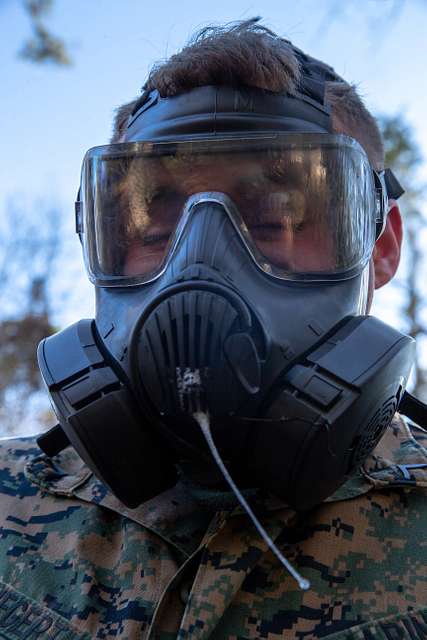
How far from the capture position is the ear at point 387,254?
7.30 ft

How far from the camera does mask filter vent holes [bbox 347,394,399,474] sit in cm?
159

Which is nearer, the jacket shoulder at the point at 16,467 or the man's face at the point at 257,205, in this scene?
the man's face at the point at 257,205

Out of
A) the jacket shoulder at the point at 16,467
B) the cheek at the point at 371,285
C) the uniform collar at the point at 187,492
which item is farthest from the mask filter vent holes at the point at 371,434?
the jacket shoulder at the point at 16,467

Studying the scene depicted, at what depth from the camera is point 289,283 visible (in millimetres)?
1694

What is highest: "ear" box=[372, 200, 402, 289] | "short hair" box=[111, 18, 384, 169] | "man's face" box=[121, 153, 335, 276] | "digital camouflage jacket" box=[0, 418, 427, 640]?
"short hair" box=[111, 18, 384, 169]

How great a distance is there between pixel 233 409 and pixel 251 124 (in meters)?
0.75

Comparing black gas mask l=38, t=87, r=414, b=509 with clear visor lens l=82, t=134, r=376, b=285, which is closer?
black gas mask l=38, t=87, r=414, b=509

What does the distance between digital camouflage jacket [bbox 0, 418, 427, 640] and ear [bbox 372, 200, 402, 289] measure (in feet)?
1.79

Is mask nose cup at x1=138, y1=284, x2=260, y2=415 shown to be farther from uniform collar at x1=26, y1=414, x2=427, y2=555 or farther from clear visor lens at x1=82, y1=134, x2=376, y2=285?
uniform collar at x1=26, y1=414, x2=427, y2=555

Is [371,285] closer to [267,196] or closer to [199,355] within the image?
[267,196]

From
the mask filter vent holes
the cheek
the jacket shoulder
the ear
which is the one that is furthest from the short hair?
the jacket shoulder

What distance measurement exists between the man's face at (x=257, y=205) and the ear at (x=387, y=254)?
0.46 meters

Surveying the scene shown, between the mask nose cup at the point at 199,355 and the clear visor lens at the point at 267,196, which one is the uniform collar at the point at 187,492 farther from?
the clear visor lens at the point at 267,196

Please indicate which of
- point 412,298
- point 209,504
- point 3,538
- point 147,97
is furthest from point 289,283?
point 412,298
